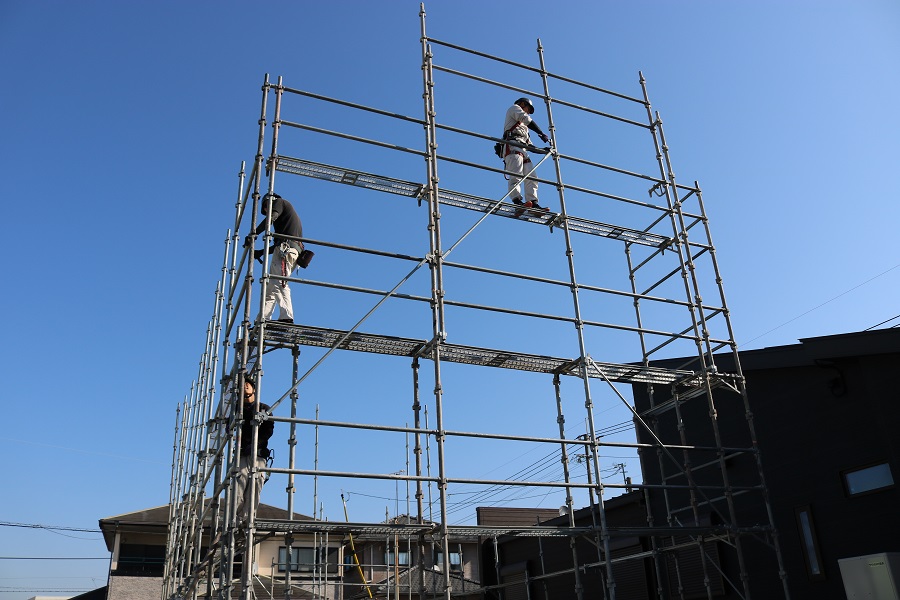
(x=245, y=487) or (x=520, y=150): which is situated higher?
(x=520, y=150)

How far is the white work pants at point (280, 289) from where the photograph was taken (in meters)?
9.33

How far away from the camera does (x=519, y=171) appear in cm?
1229

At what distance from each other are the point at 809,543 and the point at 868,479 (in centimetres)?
146

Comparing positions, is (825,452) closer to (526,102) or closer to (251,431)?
(526,102)

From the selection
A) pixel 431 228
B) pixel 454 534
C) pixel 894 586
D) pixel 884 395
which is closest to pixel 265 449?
pixel 454 534

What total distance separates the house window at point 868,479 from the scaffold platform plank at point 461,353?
8.74 feet

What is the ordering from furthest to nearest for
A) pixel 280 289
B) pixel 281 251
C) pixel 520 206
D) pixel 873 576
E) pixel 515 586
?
pixel 515 586 < pixel 520 206 < pixel 281 251 < pixel 280 289 < pixel 873 576

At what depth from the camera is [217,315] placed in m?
14.6

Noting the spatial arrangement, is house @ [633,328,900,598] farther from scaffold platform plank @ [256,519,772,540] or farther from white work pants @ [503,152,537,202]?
white work pants @ [503,152,537,202]

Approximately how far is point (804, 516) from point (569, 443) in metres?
4.71

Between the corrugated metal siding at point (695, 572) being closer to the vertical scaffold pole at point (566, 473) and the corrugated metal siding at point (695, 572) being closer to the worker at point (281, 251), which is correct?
the vertical scaffold pole at point (566, 473)

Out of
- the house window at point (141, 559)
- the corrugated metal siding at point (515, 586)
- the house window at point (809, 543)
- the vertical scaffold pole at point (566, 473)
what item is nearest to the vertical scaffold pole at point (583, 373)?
the vertical scaffold pole at point (566, 473)

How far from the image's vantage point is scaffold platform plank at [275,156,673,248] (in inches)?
406

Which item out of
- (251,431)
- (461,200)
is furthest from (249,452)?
(461,200)
